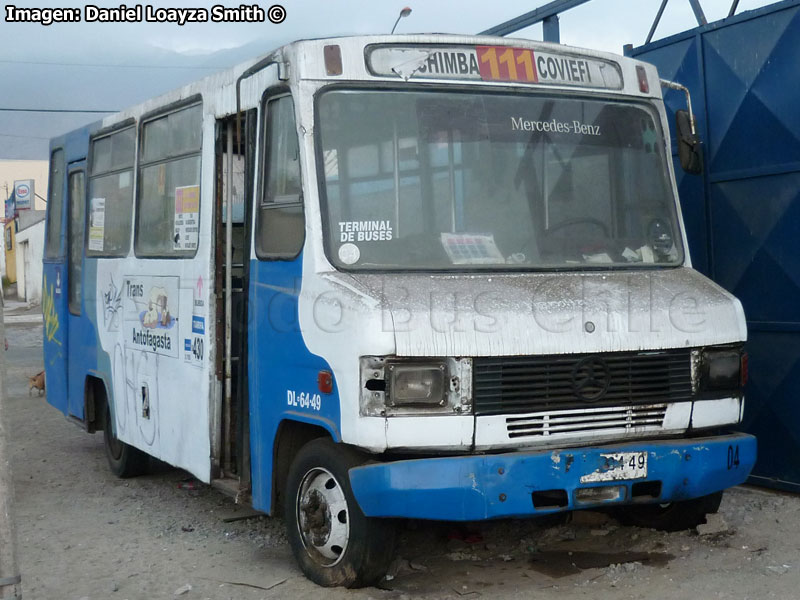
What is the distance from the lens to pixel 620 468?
5133 mm

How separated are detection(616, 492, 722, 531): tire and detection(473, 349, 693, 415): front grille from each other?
98 cm

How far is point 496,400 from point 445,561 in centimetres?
146

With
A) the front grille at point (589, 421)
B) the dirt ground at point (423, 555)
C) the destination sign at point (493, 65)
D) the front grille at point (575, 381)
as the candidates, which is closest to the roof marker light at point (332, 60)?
the destination sign at point (493, 65)

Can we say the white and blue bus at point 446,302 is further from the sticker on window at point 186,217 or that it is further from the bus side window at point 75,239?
the bus side window at point 75,239

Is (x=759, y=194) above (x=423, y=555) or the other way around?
above

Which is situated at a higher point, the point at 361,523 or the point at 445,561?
the point at 361,523

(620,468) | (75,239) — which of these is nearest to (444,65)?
(620,468)

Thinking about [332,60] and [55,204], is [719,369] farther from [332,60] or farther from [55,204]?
[55,204]

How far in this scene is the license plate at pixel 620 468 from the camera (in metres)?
5.09

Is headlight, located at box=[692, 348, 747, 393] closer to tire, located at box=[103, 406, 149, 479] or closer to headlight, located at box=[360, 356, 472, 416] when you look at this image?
headlight, located at box=[360, 356, 472, 416]

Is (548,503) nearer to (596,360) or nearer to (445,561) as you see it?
(596,360)

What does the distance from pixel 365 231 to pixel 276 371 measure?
90 centimetres

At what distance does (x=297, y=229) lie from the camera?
545 cm

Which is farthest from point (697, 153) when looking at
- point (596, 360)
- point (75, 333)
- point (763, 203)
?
point (75, 333)
